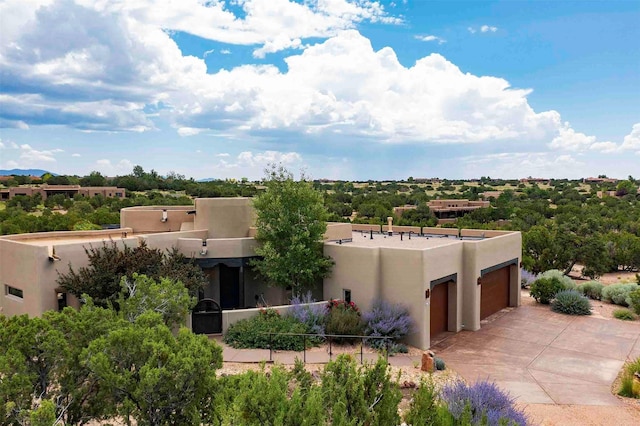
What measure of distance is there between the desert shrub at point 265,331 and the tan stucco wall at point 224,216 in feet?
19.8

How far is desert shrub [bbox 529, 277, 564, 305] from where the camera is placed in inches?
1022

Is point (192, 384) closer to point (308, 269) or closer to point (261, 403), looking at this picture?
point (261, 403)

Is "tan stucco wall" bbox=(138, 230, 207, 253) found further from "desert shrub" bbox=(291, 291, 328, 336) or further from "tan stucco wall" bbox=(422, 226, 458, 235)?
"tan stucco wall" bbox=(422, 226, 458, 235)

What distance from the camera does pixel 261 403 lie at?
7.49 metres

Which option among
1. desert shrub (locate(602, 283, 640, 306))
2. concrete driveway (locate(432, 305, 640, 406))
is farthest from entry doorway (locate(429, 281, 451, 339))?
desert shrub (locate(602, 283, 640, 306))

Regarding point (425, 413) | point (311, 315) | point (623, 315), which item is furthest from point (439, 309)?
point (425, 413)

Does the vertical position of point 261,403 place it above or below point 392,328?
above

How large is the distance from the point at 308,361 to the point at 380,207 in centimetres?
6005

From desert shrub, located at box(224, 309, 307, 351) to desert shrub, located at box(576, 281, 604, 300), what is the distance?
59.9ft

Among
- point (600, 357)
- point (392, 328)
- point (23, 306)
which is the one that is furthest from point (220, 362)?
point (600, 357)

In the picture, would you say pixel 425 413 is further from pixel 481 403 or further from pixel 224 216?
pixel 224 216

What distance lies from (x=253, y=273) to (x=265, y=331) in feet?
18.6

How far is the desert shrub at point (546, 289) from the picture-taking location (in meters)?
26.0

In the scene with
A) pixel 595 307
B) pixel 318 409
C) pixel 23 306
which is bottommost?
pixel 595 307
